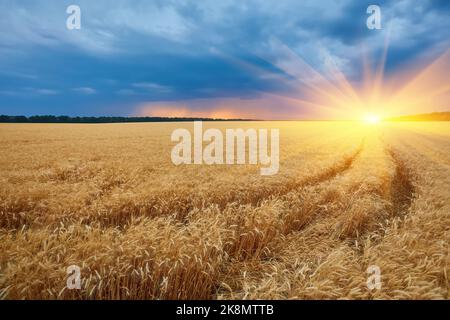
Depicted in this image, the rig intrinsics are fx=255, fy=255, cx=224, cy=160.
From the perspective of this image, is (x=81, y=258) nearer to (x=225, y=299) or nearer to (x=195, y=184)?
(x=225, y=299)

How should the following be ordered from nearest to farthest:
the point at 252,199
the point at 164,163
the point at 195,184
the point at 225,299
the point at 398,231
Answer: the point at 225,299
the point at 398,231
the point at 252,199
the point at 195,184
the point at 164,163

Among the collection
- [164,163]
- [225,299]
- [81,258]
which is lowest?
[225,299]

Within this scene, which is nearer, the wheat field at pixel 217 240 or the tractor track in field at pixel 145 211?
the wheat field at pixel 217 240

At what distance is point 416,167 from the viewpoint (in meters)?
15.4

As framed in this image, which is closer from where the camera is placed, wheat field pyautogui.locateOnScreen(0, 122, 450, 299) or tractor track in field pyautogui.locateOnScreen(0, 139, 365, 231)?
wheat field pyautogui.locateOnScreen(0, 122, 450, 299)

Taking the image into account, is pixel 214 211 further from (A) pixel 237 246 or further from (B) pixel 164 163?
(B) pixel 164 163

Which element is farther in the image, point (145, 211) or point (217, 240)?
point (145, 211)

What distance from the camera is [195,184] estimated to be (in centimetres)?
985
